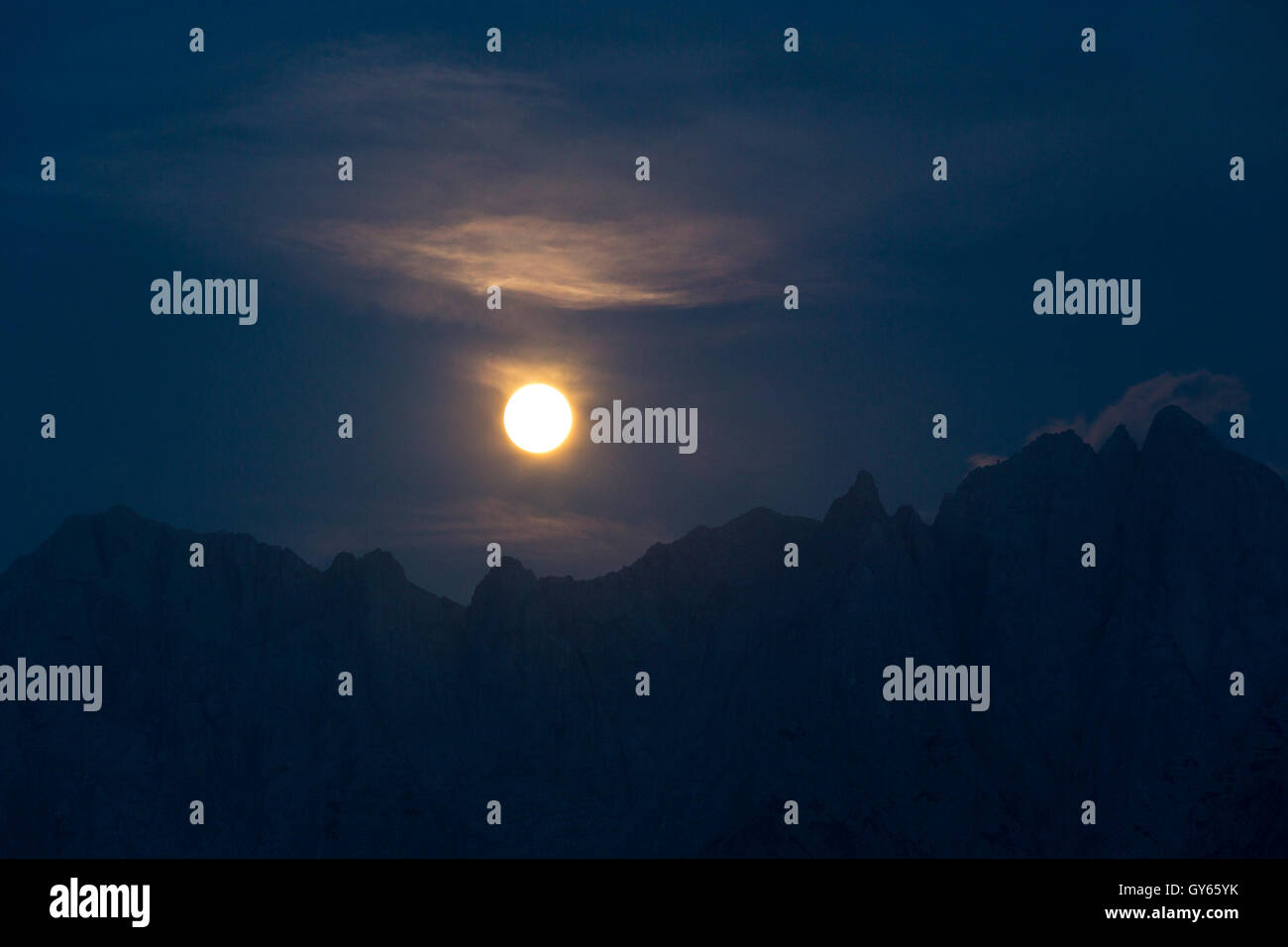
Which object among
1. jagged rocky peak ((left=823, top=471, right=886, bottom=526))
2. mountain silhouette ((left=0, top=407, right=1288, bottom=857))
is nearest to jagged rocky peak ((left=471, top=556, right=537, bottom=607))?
mountain silhouette ((left=0, top=407, right=1288, bottom=857))

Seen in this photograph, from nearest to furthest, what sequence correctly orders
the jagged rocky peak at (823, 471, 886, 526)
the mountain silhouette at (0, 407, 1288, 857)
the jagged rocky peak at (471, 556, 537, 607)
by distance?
the mountain silhouette at (0, 407, 1288, 857), the jagged rocky peak at (823, 471, 886, 526), the jagged rocky peak at (471, 556, 537, 607)

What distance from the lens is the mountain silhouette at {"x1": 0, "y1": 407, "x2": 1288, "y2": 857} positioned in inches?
3814

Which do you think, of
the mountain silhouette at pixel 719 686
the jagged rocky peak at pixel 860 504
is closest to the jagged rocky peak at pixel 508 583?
the mountain silhouette at pixel 719 686

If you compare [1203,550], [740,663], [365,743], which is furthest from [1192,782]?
[365,743]

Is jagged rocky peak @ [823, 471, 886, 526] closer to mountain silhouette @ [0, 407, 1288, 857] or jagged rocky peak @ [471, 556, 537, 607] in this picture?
mountain silhouette @ [0, 407, 1288, 857]

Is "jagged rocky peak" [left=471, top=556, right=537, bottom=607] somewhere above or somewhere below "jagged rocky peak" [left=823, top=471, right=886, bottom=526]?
below

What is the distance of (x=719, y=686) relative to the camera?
107 meters

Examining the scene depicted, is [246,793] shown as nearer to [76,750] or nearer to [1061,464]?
[76,750]

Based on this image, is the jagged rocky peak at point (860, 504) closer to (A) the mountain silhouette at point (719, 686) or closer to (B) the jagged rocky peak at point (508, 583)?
(A) the mountain silhouette at point (719, 686)

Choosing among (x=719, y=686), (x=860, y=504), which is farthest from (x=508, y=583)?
(x=860, y=504)

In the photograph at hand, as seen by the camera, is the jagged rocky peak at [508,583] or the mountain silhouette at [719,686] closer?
the mountain silhouette at [719,686]

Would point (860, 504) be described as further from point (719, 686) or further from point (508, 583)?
point (508, 583)

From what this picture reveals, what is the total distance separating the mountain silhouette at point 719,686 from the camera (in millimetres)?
96875
